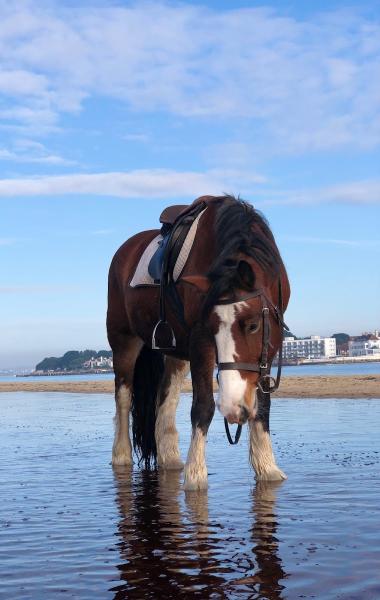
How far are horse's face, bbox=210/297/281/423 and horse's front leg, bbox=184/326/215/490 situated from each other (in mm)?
475

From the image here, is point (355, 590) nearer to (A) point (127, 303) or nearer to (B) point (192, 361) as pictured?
(B) point (192, 361)

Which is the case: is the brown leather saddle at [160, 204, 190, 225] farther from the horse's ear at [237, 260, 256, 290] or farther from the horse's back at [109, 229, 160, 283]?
the horse's ear at [237, 260, 256, 290]

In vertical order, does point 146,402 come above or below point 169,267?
below

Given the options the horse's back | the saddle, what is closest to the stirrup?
the saddle

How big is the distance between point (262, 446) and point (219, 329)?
1513 millimetres

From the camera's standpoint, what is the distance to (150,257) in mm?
8359

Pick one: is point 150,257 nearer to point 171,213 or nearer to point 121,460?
point 171,213

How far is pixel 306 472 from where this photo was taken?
782 cm

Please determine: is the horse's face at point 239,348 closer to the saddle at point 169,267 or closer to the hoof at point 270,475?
the saddle at point 169,267

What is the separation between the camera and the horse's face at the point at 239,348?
6.14 meters

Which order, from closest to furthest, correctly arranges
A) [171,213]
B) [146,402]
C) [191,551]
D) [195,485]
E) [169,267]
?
→ [191,551] < [195,485] < [169,267] < [171,213] < [146,402]

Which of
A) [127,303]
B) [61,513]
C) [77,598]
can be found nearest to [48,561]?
[77,598]

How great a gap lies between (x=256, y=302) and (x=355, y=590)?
9.37ft

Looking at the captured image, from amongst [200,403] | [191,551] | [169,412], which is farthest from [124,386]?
[191,551]
